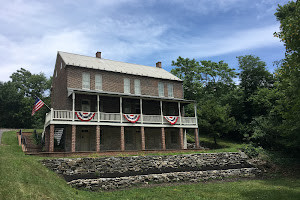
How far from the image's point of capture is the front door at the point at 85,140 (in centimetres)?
2544

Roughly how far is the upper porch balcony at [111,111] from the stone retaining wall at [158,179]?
26.0 feet

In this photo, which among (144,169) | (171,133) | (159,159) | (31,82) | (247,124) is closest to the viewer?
(144,169)

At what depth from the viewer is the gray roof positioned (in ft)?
92.1

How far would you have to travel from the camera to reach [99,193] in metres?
14.4

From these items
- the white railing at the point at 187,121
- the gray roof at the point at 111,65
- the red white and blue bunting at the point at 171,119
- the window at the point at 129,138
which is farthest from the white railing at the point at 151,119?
the gray roof at the point at 111,65

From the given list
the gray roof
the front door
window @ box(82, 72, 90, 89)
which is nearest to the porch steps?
the front door

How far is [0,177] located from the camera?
1052 centimetres

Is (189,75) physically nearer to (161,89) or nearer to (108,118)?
(161,89)

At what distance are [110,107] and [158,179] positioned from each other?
38.6 feet

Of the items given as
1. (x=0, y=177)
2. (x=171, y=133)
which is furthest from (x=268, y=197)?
(x=171, y=133)

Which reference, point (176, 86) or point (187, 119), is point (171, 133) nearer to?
point (187, 119)

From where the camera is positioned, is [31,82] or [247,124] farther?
[31,82]

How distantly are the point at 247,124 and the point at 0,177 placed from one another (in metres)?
33.4

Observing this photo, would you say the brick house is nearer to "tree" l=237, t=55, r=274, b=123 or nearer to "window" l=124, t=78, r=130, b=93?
"window" l=124, t=78, r=130, b=93
